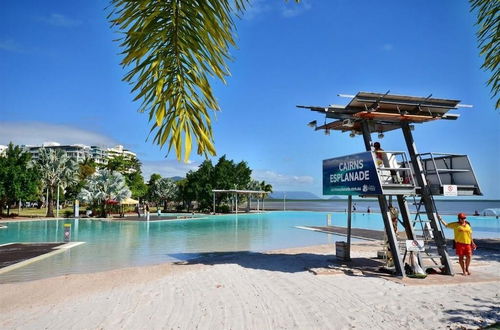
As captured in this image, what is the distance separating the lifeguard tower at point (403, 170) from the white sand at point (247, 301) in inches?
52.8

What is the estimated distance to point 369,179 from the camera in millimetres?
9312

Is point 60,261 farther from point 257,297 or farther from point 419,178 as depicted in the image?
point 419,178

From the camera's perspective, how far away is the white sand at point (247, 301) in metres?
5.93

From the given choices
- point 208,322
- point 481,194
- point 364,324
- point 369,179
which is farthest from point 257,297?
point 481,194

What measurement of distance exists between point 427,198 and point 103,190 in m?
38.6

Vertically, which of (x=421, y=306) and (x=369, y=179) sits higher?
(x=369, y=179)

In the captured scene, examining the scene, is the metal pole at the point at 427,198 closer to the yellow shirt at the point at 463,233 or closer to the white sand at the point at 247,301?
the yellow shirt at the point at 463,233

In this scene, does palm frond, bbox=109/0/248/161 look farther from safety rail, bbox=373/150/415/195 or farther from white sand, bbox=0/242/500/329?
safety rail, bbox=373/150/415/195

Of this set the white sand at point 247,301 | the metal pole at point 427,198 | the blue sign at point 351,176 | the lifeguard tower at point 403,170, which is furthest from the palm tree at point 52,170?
the metal pole at point 427,198

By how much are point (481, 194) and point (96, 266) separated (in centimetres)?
1293

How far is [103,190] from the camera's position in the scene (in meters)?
41.3

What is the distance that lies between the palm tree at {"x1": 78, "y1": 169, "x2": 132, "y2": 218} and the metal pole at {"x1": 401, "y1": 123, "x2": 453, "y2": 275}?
122ft

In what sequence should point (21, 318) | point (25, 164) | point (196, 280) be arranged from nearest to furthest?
1. point (21, 318)
2. point (196, 280)
3. point (25, 164)

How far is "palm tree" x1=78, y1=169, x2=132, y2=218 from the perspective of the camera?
134 feet
